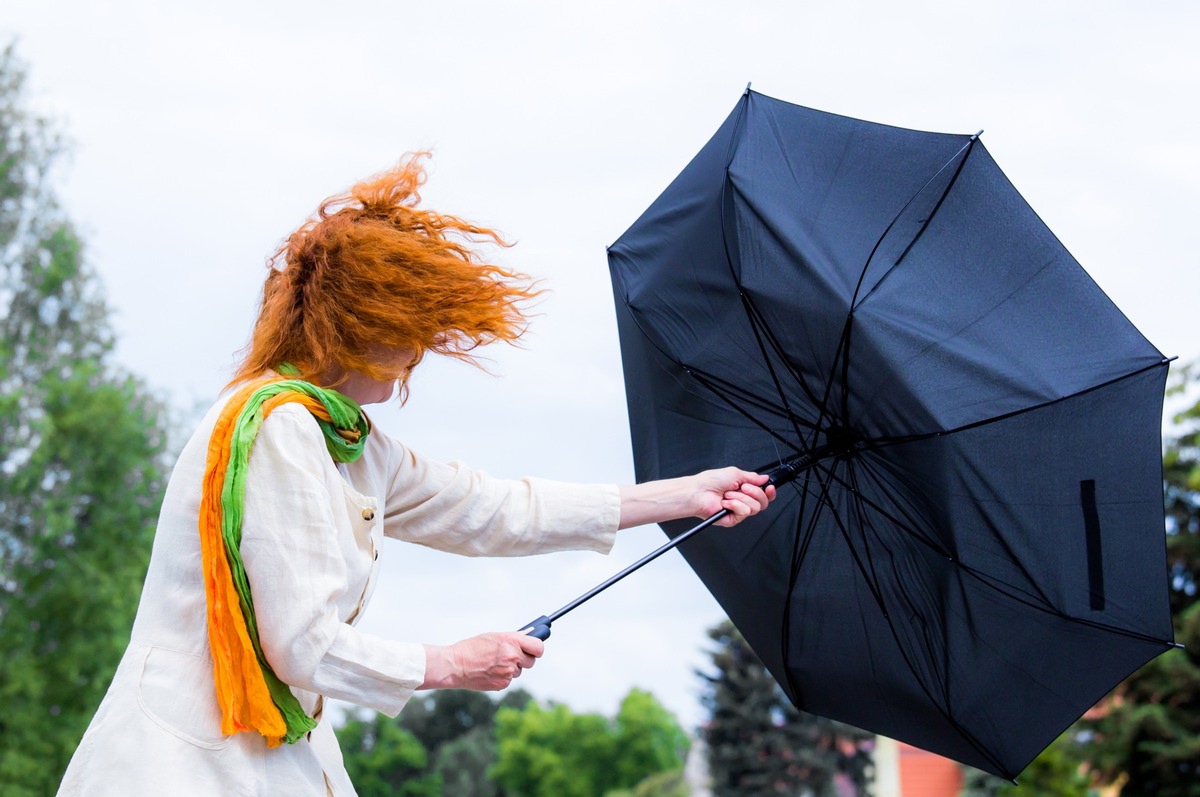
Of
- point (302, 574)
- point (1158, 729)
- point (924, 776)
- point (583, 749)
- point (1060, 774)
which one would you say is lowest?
point (302, 574)

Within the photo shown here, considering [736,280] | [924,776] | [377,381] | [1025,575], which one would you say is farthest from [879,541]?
[924,776]

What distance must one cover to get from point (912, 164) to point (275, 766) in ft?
6.56

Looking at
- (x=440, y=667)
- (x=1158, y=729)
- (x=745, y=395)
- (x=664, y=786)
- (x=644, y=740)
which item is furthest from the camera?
(x=644, y=740)

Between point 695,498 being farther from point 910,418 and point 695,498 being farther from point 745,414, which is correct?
point 910,418

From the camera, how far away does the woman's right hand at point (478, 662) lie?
2.51 metres

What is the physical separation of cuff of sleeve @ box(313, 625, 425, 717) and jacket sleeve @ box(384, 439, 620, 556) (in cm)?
57

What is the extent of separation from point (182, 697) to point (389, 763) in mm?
55014

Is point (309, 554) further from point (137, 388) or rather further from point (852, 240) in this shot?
point (137, 388)

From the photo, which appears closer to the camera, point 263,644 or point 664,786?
point 263,644

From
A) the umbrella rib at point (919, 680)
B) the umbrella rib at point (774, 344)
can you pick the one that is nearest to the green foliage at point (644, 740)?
the umbrella rib at point (919, 680)

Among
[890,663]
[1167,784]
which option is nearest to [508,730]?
[1167,784]

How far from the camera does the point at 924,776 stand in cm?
3166

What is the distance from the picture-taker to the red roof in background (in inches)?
1230

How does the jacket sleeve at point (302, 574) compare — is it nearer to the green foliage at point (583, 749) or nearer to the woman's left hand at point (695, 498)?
the woman's left hand at point (695, 498)
